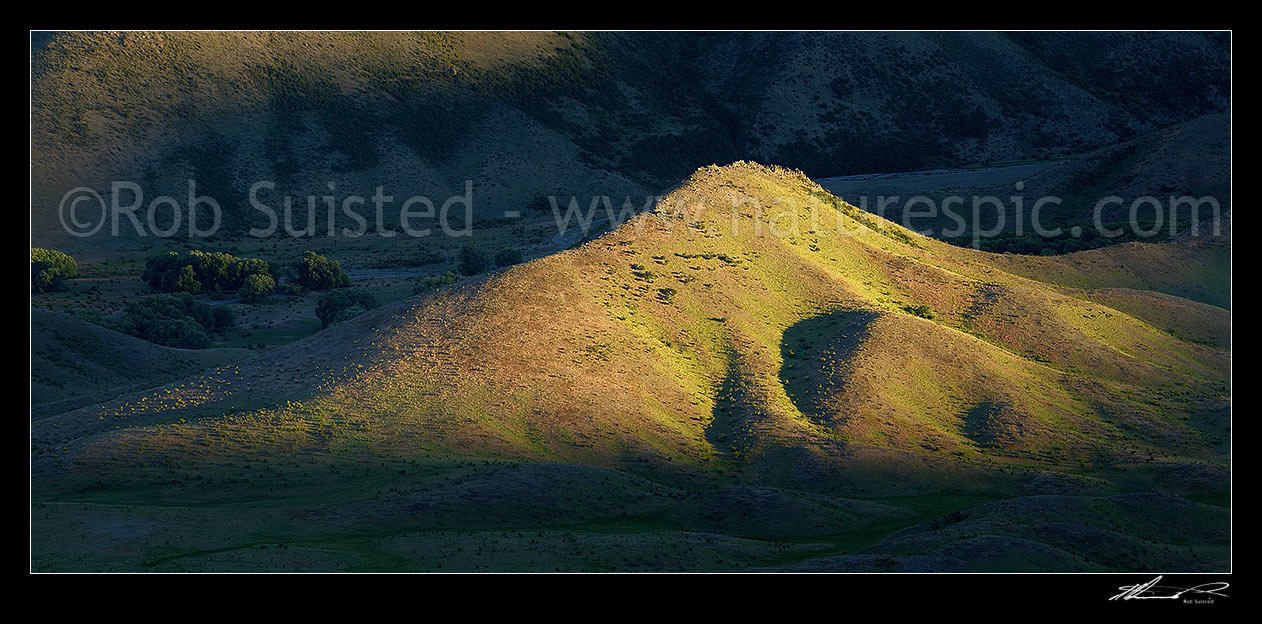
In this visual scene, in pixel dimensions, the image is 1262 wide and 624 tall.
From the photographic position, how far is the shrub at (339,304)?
76869mm

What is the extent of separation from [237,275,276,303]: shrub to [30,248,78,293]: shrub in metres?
13.6

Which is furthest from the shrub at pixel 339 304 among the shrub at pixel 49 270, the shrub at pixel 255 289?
the shrub at pixel 49 270

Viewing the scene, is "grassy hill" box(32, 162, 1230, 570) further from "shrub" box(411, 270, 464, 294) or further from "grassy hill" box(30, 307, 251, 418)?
"shrub" box(411, 270, 464, 294)

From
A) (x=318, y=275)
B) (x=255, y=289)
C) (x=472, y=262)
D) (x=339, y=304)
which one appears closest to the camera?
(x=339, y=304)

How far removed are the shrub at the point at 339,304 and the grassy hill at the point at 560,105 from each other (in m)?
38.3

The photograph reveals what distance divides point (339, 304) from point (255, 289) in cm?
1127

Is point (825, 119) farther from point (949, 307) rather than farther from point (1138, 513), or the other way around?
point (1138, 513)

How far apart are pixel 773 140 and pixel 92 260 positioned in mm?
89572

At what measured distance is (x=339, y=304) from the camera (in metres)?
78.1

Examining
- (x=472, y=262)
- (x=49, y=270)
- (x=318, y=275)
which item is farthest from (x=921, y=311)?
(x=49, y=270)

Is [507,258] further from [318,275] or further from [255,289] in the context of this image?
[255,289]

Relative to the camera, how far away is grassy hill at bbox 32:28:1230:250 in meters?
122

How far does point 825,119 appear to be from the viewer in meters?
160
